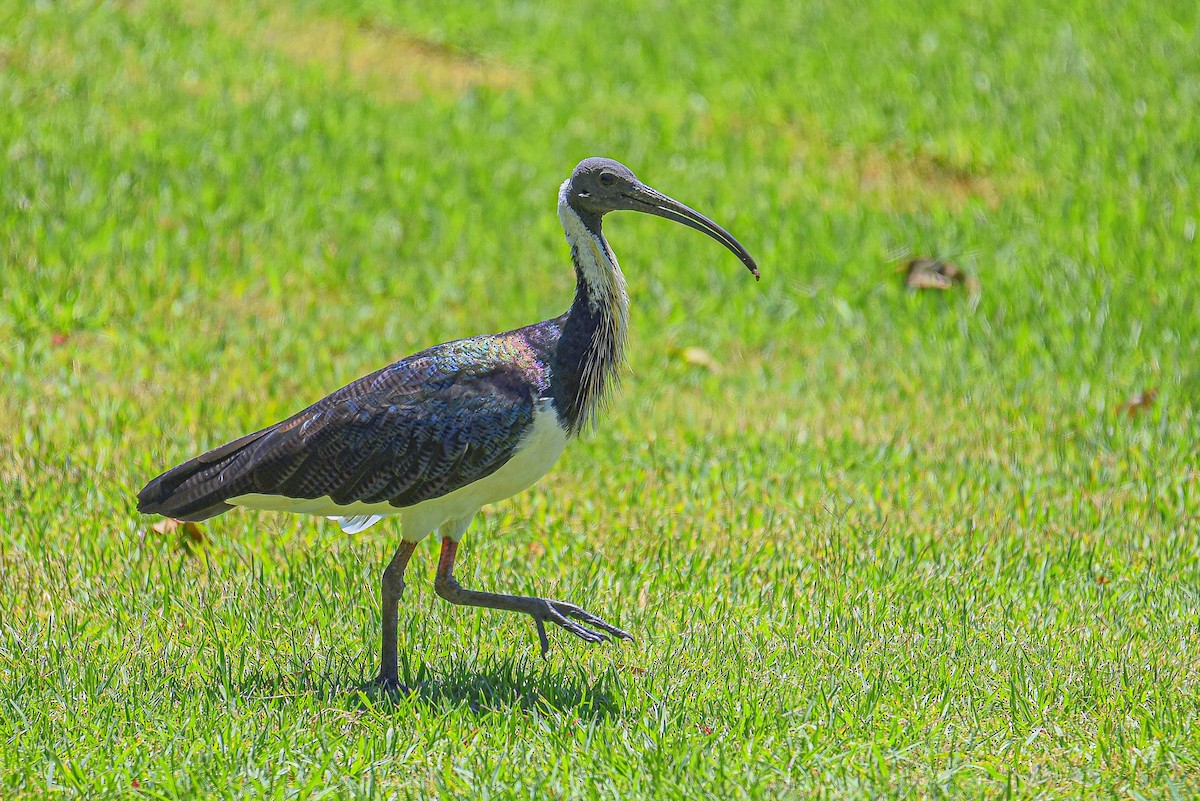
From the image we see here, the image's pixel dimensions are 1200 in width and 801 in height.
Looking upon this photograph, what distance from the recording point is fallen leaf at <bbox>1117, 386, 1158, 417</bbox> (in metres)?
7.84

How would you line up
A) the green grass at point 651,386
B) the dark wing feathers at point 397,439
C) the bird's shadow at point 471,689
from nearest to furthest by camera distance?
1. the green grass at point 651,386
2. the bird's shadow at point 471,689
3. the dark wing feathers at point 397,439

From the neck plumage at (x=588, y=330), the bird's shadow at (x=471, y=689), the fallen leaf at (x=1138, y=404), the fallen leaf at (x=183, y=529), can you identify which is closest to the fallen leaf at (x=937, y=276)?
the fallen leaf at (x=1138, y=404)

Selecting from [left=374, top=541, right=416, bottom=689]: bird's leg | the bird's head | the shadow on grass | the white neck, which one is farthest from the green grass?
the bird's head

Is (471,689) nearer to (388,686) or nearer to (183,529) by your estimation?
(388,686)

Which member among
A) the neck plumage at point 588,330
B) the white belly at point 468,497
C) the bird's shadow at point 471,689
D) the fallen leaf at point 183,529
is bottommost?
the bird's shadow at point 471,689

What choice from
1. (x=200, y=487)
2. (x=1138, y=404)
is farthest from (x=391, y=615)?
(x=1138, y=404)

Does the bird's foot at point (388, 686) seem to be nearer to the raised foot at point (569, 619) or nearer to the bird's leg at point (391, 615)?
the bird's leg at point (391, 615)

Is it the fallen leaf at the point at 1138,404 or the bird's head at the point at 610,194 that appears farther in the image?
the fallen leaf at the point at 1138,404

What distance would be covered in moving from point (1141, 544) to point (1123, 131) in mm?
5545

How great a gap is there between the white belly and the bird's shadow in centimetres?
53

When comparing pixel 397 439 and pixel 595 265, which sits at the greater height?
pixel 595 265

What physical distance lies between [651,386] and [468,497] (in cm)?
333

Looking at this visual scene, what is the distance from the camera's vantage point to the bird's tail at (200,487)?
5.19 metres

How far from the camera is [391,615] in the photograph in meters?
5.14
